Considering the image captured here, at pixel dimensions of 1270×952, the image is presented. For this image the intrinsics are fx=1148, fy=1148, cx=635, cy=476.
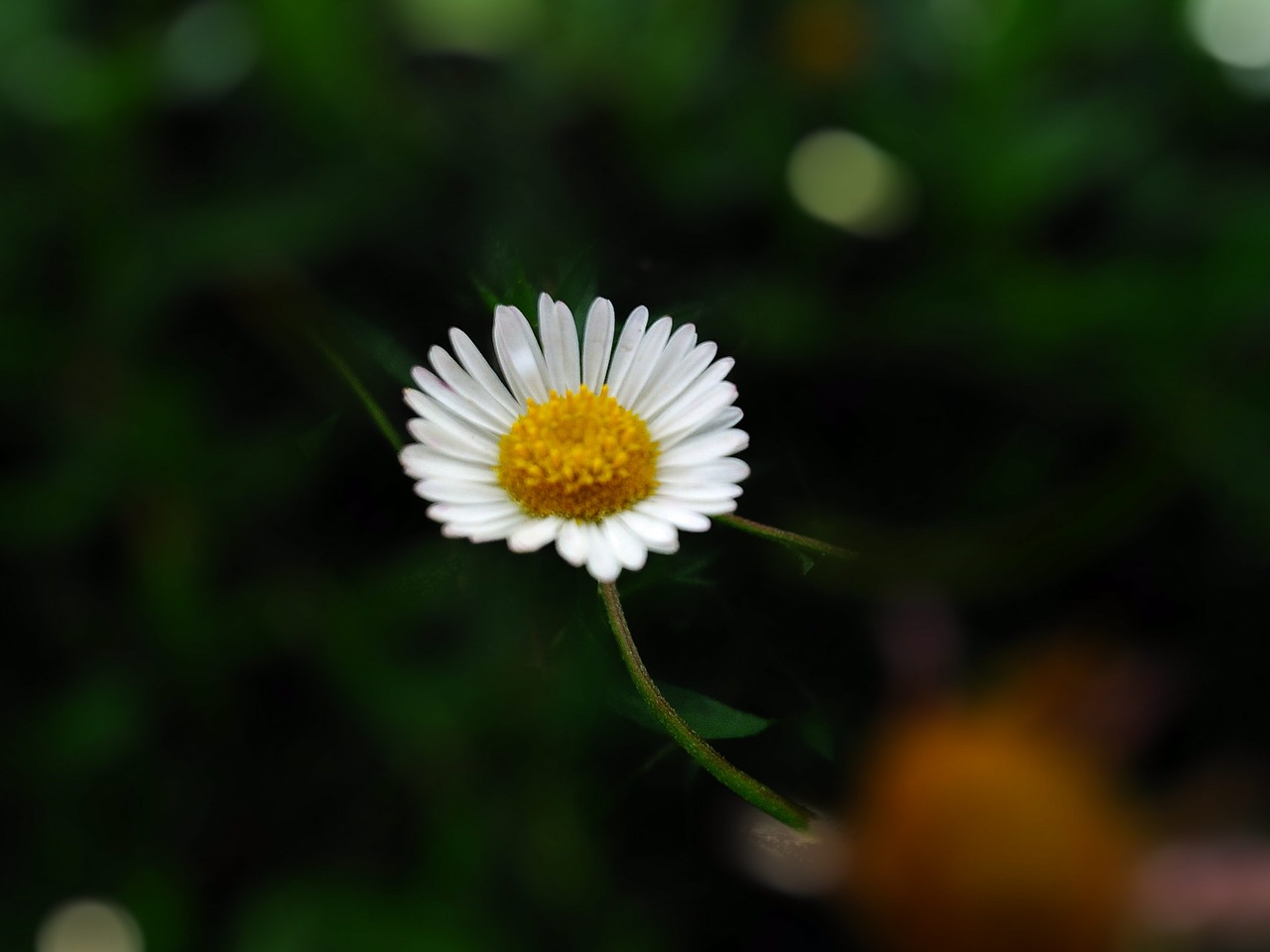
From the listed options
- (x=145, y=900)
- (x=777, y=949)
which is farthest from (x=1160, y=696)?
(x=145, y=900)

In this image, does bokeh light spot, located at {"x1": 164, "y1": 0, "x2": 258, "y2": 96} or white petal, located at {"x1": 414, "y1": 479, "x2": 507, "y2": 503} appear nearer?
white petal, located at {"x1": 414, "y1": 479, "x2": 507, "y2": 503}

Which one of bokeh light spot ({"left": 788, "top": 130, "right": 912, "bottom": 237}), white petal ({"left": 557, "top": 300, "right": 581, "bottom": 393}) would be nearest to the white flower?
white petal ({"left": 557, "top": 300, "right": 581, "bottom": 393})

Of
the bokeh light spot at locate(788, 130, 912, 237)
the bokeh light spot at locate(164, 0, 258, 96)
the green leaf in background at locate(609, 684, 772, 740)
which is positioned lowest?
the green leaf in background at locate(609, 684, 772, 740)

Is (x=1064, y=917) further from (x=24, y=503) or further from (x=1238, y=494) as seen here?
(x=24, y=503)

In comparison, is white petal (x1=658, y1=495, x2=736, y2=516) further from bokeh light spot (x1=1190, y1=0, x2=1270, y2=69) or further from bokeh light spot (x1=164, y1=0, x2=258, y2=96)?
bokeh light spot (x1=1190, y1=0, x2=1270, y2=69)

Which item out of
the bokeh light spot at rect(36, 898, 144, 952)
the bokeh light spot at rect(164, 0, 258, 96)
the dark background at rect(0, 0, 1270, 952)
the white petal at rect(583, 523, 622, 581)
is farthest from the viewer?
the bokeh light spot at rect(164, 0, 258, 96)

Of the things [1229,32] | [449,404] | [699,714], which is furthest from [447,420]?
[1229,32]

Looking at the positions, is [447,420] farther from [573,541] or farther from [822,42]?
[822,42]
